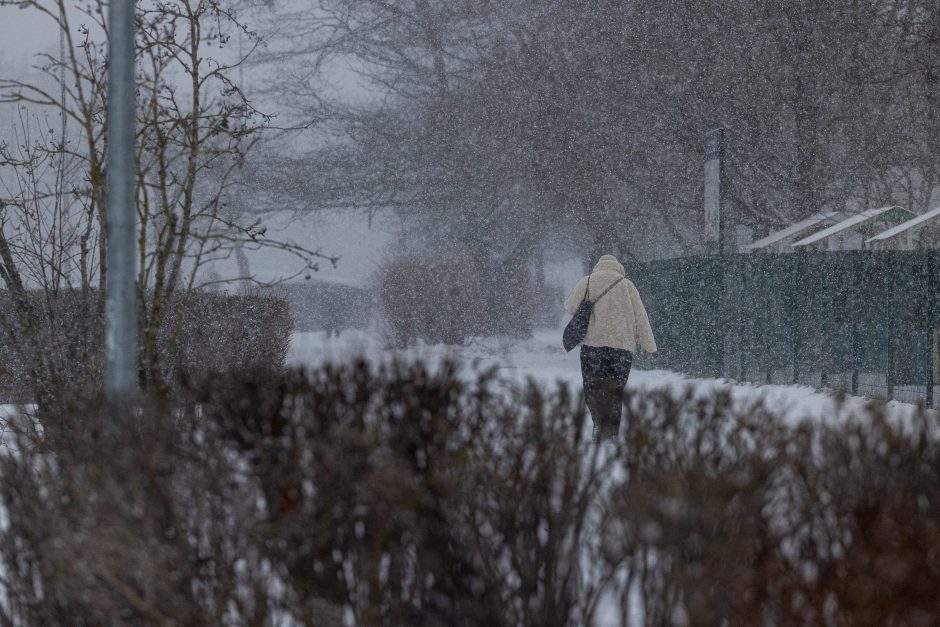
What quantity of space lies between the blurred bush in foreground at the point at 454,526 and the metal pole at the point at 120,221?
5.39 ft

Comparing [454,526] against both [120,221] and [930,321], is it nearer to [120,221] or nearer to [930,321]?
[120,221]

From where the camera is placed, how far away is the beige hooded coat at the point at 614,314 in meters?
8.60

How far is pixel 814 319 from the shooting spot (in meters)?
13.5

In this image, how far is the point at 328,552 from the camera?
2645mm

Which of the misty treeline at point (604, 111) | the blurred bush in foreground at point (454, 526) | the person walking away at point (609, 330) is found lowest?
the blurred bush in foreground at point (454, 526)

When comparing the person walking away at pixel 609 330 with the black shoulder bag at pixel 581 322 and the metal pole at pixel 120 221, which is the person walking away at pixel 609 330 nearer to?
the black shoulder bag at pixel 581 322

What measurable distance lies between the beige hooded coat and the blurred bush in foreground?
5218mm

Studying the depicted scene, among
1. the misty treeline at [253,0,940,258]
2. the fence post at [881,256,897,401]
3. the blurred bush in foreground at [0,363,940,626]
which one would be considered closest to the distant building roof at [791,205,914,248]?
the misty treeline at [253,0,940,258]

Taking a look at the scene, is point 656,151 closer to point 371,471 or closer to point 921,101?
point 921,101

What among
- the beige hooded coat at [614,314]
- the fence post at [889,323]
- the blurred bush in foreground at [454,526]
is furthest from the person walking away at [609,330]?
the blurred bush in foreground at [454,526]

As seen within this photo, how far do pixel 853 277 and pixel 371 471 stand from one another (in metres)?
11.0

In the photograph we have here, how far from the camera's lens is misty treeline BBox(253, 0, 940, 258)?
19547 millimetres

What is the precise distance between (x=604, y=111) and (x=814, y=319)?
9084 millimetres

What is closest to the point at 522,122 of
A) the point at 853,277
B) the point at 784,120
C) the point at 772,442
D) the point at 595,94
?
the point at 595,94
